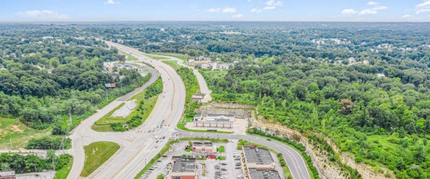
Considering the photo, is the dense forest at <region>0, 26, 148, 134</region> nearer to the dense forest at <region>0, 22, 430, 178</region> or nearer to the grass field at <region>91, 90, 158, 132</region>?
the dense forest at <region>0, 22, 430, 178</region>

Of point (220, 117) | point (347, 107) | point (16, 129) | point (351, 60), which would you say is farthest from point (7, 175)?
point (351, 60)

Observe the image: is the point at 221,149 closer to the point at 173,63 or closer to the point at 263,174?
the point at 263,174

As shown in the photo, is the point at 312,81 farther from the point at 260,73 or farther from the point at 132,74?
the point at 132,74

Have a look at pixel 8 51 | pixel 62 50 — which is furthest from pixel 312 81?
pixel 8 51

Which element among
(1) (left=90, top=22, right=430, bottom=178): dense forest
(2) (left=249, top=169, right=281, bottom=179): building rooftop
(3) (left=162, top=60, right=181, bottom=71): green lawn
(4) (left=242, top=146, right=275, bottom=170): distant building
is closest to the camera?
(2) (left=249, top=169, right=281, bottom=179): building rooftop

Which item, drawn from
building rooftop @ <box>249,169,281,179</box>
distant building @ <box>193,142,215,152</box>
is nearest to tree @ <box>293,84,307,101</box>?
distant building @ <box>193,142,215,152</box>

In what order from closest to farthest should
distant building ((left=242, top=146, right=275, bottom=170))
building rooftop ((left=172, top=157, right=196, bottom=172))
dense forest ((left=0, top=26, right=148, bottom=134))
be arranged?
building rooftop ((left=172, top=157, right=196, bottom=172)), distant building ((left=242, top=146, right=275, bottom=170)), dense forest ((left=0, top=26, right=148, bottom=134))
